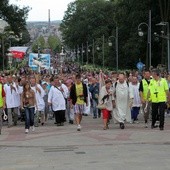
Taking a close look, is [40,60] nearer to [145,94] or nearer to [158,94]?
[145,94]

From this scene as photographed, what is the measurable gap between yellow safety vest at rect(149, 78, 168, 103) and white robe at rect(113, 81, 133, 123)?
866mm

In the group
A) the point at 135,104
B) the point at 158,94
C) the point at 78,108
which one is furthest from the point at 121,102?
the point at 135,104

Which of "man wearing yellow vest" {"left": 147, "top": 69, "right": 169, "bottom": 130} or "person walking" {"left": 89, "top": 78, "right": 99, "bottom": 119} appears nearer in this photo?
"man wearing yellow vest" {"left": 147, "top": 69, "right": 169, "bottom": 130}

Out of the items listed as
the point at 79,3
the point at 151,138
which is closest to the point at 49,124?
the point at 151,138

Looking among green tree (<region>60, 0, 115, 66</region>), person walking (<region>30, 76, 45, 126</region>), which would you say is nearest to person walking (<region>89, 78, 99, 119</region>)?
person walking (<region>30, 76, 45, 126</region>)

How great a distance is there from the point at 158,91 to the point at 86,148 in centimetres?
454

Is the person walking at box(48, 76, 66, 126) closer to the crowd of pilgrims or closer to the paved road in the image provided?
the crowd of pilgrims

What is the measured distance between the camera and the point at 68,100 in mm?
20828

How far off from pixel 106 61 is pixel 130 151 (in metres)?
85.4

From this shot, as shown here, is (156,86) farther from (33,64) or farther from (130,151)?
(33,64)

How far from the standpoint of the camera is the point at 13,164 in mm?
10867

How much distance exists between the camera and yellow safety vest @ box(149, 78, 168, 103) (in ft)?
55.5

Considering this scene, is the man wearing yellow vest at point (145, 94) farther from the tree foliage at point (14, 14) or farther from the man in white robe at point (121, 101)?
the tree foliage at point (14, 14)

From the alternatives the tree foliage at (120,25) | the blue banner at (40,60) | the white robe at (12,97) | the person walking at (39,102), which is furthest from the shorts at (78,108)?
the tree foliage at (120,25)
